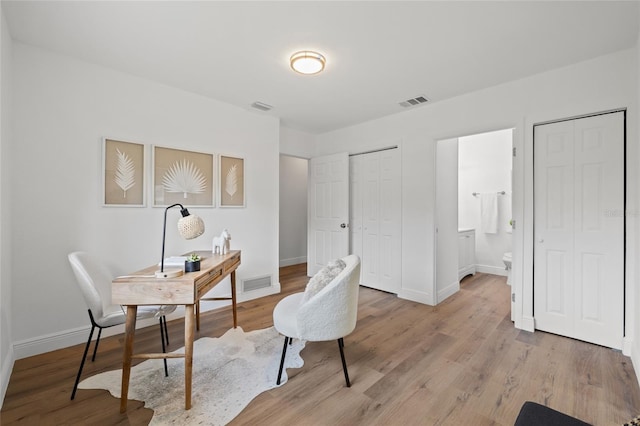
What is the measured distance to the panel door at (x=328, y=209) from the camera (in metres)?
4.30

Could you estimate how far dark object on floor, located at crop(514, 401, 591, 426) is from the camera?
3.28 ft

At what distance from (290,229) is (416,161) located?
330 centimetres

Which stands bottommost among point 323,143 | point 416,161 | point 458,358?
point 458,358

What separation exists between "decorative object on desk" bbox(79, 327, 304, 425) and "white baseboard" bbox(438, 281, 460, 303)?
82.0 inches

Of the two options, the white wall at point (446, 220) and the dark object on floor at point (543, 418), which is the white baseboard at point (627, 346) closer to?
the white wall at point (446, 220)

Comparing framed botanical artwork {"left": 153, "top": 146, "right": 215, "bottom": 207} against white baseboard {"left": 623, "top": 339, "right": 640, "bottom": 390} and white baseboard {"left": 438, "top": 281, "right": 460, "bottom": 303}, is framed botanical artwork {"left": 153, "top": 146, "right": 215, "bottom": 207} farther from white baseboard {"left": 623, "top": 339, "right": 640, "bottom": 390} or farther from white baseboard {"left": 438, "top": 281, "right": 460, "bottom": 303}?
white baseboard {"left": 623, "top": 339, "right": 640, "bottom": 390}

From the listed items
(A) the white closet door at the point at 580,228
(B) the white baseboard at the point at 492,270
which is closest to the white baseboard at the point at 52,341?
(A) the white closet door at the point at 580,228

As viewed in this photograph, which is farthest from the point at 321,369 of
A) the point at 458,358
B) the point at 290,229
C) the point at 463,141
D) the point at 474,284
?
the point at 463,141

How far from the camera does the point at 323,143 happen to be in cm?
475

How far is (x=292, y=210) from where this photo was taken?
20.1ft

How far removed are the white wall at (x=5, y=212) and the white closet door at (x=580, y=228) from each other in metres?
4.37

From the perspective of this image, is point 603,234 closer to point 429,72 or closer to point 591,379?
point 591,379

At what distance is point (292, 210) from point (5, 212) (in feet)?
14.7

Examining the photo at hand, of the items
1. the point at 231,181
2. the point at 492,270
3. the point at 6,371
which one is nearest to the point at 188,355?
the point at 6,371
